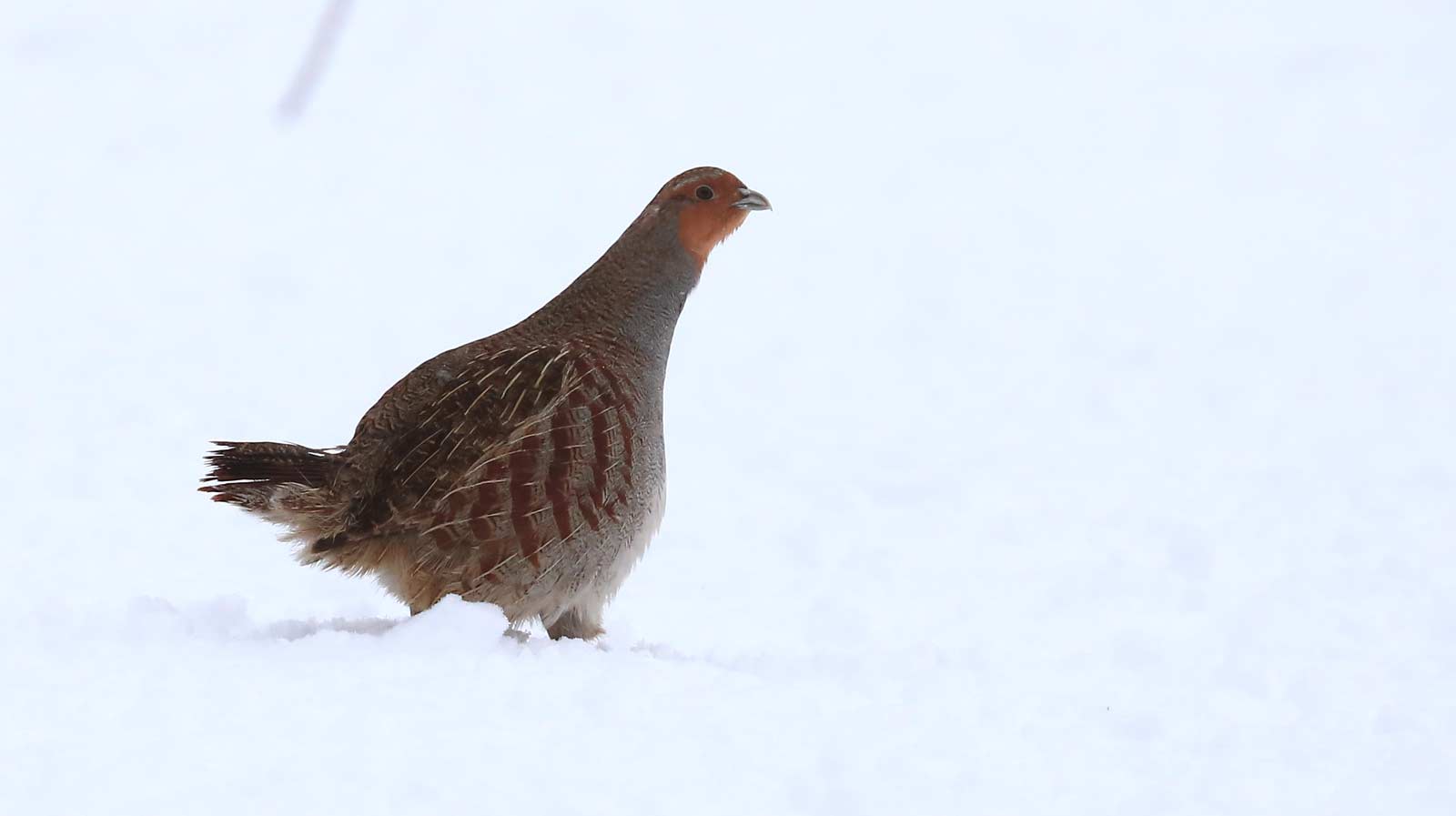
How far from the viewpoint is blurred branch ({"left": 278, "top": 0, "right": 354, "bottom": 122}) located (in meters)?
12.5

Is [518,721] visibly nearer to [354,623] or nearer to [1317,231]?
[354,623]

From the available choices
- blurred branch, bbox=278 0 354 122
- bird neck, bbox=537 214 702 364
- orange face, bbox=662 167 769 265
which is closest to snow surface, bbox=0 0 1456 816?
blurred branch, bbox=278 0 354 122

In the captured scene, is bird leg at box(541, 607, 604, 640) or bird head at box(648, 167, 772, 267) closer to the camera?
bird leg at box(541, 607, 604, 640)

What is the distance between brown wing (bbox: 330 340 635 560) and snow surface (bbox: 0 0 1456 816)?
313 millimetres

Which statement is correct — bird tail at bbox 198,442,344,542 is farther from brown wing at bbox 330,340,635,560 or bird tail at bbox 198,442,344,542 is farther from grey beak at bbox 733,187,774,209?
grey beak at bbox 733,187,774,209

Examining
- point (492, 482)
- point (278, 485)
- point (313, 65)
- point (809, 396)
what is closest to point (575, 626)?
point (492, 482)

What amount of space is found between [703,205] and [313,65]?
918 centimetres

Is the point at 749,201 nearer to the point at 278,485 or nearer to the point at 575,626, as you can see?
the point at 575,626

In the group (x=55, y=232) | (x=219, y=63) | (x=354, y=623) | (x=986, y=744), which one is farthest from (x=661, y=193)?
(x=219, y=63)

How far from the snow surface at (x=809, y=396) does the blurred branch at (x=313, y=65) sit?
0.73 ft

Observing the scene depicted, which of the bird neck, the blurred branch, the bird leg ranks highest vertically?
the blurred branch

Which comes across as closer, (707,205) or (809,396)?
(707,205)

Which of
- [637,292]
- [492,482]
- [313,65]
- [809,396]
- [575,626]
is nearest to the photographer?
[492,482]

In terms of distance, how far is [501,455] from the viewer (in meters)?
3.61
